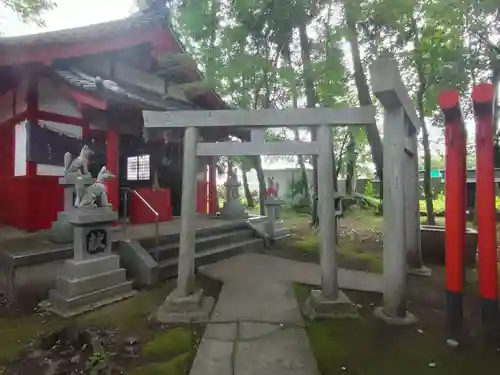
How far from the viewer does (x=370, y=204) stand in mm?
18531

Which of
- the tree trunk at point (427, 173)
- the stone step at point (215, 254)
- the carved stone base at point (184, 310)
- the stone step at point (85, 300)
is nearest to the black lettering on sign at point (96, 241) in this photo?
the stone step at point (85, 300)

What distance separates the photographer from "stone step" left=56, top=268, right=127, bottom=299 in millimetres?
4848

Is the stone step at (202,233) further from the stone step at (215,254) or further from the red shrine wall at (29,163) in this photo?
the red shrine wall at (29,163)

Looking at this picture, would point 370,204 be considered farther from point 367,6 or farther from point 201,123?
point 201,123

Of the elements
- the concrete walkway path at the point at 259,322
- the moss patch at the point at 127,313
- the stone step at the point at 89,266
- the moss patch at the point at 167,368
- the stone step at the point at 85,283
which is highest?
the stone step at the point at 89,266

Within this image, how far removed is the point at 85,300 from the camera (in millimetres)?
4910

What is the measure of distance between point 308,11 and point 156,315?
324 inches

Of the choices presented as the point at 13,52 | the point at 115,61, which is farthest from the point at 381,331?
the point at 115,61

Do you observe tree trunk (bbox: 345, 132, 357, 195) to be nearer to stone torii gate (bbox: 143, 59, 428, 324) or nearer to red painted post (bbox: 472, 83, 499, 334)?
stone torii gate (bbox: 143, 59, 428, 324)

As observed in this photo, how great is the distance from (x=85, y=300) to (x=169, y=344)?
181 cm

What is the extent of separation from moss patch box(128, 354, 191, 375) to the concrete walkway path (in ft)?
0.43

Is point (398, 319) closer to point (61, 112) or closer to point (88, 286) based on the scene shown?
point (88, 286)

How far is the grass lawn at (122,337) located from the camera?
3453 mm

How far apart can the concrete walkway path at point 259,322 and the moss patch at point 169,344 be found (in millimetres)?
231
